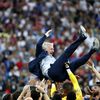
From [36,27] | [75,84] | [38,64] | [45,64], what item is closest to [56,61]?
[45,64]

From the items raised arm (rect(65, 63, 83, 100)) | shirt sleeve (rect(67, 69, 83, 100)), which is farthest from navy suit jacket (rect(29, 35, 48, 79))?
shirt sleeve (rect(67, 69, 83, 100))

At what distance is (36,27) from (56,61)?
11.4 m

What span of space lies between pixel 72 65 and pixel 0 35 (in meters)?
10.8

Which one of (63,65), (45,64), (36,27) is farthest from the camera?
(36,27)

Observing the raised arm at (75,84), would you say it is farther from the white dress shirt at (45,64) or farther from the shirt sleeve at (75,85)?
the white dress shirt at (45,64)

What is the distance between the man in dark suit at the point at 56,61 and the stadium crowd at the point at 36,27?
6074 millimetres

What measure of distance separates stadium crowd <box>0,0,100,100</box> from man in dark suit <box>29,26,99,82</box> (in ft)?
19.9

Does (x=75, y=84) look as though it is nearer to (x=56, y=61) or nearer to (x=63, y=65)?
(x=63, y=65)

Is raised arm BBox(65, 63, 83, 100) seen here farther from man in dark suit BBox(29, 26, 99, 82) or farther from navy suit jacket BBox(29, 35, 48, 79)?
navy suit jacket BBox(29, 35, 48, 79)

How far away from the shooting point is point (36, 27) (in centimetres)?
2388

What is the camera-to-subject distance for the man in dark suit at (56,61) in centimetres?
1240

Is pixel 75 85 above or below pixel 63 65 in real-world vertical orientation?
below

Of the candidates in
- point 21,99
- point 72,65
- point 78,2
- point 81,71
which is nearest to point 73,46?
point 72,65

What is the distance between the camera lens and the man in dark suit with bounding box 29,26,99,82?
12.4 metres
